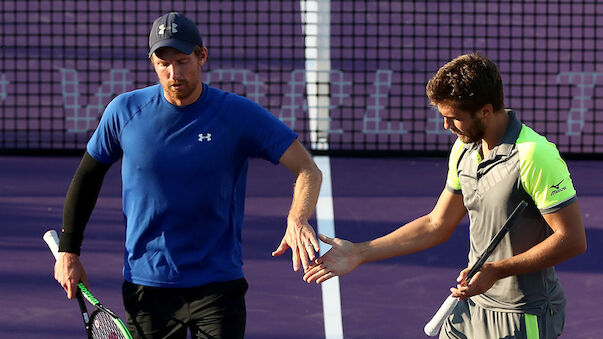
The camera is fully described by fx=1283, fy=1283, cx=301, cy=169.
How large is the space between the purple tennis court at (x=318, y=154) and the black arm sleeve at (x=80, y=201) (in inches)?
87.0

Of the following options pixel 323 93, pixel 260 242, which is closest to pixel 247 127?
pixel 260 242

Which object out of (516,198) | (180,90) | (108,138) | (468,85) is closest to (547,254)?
(516,198)

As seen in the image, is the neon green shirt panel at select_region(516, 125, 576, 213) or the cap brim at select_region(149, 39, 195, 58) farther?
the cap brim at select_region(149, 39, 195, 58)

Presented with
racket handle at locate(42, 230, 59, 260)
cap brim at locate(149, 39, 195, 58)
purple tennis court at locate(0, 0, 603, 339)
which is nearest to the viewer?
cap brim at locate(149, 39, 195, 58)

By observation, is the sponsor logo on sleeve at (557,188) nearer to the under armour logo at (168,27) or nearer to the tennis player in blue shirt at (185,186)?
the tennis player in blue shirt at (185,186)

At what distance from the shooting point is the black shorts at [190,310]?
16.5 ft

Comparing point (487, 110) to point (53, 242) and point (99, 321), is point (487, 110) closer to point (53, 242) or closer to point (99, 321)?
point (99, 321)

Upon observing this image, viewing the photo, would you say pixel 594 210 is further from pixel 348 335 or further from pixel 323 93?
pixel 323 93

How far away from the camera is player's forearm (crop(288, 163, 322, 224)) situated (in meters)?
4.73

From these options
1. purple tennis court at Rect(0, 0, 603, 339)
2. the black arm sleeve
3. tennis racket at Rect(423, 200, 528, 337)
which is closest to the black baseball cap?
the black arm sleeve

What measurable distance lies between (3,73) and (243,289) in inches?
455

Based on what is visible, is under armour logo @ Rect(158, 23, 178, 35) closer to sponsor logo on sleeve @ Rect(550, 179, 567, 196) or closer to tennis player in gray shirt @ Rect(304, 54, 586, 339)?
tennis player in gray shirt @ Rect(304, 54, 586, 339)

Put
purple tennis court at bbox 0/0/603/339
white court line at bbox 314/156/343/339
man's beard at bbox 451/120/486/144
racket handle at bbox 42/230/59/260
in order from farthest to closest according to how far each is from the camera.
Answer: purple tennis court at bbox 0/0/603/339 < white court line at bbox 314/156/343/339 < racket handle at bbox 42/230/59/260 < man's beard at bbox 451/120/486/144

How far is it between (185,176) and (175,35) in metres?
0.55
